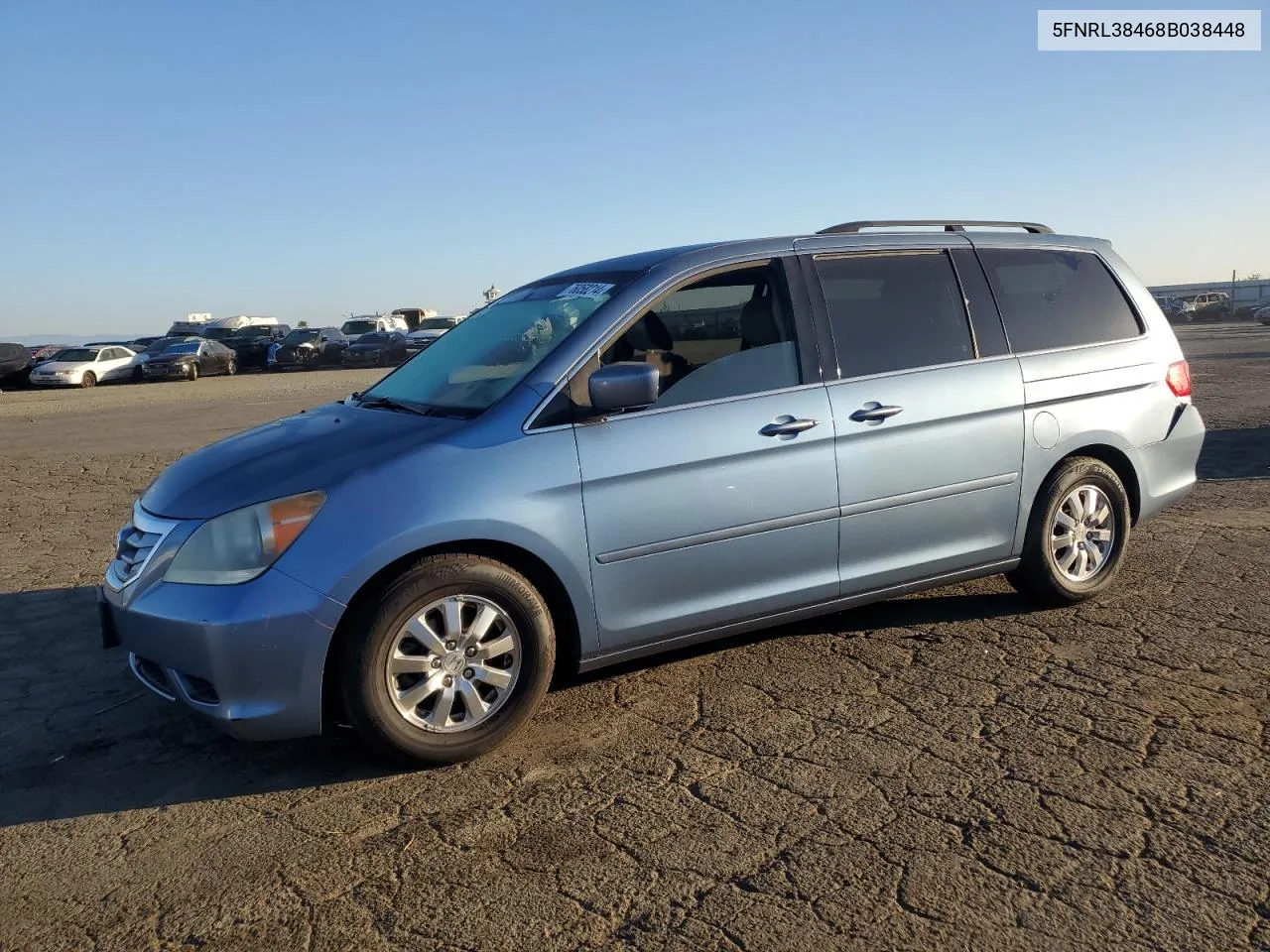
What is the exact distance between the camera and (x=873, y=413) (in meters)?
4.48

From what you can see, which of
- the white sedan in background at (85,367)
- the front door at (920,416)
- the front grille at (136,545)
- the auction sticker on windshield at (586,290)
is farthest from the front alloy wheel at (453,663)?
the white sedan in background at (85,367)

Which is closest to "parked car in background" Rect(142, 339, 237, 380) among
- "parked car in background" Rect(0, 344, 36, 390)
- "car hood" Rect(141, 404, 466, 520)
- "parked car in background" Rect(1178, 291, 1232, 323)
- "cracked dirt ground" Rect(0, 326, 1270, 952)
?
"parked car in background" Rect(0, 344, 36, 390)

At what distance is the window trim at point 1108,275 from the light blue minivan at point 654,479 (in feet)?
0.06

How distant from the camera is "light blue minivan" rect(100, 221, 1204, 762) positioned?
11.7 ft

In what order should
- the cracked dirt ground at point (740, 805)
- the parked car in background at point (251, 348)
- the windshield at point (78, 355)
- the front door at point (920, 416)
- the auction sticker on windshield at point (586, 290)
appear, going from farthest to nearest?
the parked car in background at point (251, 348) < the windshield at point (78, 355) < the front door at point (920, 416) < the auction sticker on windshield at point (586, 290) < the cracked dirt ground at point (740, 805)

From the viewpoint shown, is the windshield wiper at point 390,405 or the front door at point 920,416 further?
the front door at point 920,416

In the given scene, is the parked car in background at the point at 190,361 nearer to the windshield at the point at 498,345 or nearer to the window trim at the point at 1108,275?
the windshield at the point at 498,345

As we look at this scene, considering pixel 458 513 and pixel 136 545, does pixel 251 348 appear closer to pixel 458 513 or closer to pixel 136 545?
pixel 136 545

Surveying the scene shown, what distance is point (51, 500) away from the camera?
958cm

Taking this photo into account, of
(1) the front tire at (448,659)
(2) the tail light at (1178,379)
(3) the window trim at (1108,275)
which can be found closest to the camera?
(1) the front tire at (448,659)

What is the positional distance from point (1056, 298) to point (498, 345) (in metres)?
2.80

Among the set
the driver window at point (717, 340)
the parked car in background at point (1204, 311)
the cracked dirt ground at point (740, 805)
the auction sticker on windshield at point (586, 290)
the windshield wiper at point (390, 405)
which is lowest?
the parked car in background at point (1204, 311)

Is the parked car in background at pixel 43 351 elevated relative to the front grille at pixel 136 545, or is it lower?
elevated

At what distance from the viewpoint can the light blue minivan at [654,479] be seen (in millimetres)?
3574
